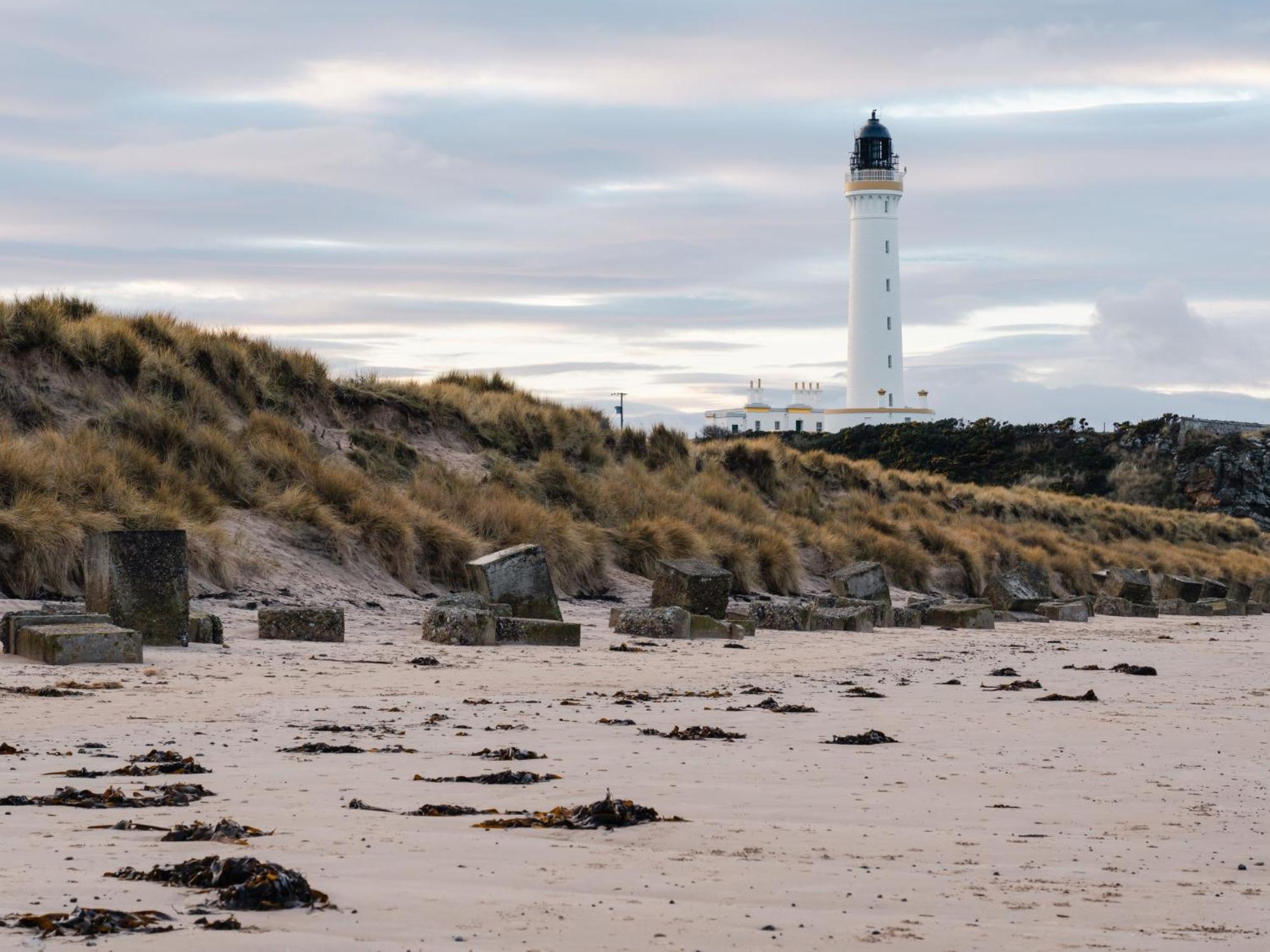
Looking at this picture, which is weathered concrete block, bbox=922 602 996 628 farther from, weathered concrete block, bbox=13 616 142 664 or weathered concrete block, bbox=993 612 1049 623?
weathered concrete block, bbox=13 616 142 664

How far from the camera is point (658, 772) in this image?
19.6 ft

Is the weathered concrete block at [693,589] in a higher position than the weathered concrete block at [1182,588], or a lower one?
higher

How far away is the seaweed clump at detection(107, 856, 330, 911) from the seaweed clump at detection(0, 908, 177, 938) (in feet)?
0.71

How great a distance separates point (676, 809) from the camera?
204 inches

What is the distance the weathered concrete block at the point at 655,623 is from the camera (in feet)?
44.8

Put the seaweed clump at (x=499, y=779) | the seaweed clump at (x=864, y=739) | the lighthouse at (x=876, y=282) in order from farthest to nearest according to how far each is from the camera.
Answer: the lighthouse at (x=876, y=282) < the seaweed clump at (x=864, y=739) < the seaweed clump at (x=499, y=779)

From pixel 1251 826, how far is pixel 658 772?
2.20 metres

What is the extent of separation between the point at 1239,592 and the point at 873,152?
158 ft

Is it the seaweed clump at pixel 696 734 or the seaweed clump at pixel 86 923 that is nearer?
the seaweed clump at pixel 86 923

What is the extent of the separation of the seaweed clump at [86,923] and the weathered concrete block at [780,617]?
12649 millimetres

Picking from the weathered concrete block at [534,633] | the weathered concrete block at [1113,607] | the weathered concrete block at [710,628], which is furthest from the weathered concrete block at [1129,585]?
the weathered concrete block at [534,633]

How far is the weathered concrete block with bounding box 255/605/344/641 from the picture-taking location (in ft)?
37.3

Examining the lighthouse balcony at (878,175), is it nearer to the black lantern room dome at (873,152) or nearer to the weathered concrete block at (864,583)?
→ the black lantern room dome at (873,152)

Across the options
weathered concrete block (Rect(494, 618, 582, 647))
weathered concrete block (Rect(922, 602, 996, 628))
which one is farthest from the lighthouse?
weathered concrete block (Rect(494, 618, 582, 647))
